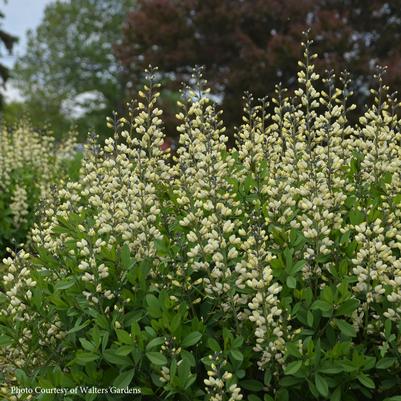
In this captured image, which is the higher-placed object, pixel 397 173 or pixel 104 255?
pixel 397 173

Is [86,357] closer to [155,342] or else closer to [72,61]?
[155,342]

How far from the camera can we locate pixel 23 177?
9312 millimetres

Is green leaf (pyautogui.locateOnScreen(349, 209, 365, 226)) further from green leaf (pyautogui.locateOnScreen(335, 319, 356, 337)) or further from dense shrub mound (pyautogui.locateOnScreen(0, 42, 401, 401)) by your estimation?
green leaf (pyautogui.locateOnScreen(335, 319, 356, 337))

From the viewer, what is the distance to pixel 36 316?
3967 mm

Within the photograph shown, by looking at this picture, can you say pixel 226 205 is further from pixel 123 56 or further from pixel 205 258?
pixel 123 56

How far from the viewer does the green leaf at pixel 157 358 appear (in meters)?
3.27

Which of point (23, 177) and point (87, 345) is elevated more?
point (23, 177)

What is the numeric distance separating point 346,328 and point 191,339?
0.82 m

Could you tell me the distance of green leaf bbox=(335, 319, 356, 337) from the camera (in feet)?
10.8

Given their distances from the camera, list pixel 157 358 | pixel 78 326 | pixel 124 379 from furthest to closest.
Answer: pixel 78 326, pixel 124 379, pixel 157 358

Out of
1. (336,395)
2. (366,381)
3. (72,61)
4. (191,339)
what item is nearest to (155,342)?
(191,339)

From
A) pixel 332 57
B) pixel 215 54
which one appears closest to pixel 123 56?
pixel 215 54

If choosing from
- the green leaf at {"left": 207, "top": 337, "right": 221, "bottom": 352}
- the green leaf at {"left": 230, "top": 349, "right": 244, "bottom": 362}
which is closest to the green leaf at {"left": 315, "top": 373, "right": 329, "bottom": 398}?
the green leaf at {"left": 230, "top": 349, "right": 244, "bottom": 362}

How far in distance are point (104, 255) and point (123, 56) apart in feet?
64.7
